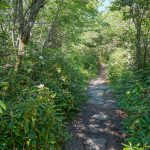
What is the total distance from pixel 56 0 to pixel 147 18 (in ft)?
14.2

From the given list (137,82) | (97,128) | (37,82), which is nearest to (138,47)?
(137,82)

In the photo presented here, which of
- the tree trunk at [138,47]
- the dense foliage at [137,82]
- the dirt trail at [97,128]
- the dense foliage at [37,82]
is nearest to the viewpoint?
the dense foliage at [37,82]

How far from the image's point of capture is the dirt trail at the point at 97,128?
21.0 ft

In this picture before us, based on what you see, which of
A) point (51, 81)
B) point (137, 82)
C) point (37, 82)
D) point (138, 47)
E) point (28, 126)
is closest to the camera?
point (28, 126)

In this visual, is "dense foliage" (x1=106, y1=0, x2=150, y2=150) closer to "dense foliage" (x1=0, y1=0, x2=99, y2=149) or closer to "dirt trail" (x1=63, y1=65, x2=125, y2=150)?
"dirt trail" (x1=63, y1=65, x2=125, y2=150)

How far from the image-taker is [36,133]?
15.5ft

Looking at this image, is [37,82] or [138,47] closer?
[37,82]

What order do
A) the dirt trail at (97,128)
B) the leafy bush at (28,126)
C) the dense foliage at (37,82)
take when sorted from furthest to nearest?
the dirt trail at (97,128) → the dense foliage at (37,82) → the leafy bush at (28,126)

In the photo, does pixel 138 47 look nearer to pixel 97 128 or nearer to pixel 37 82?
pixel 97 128

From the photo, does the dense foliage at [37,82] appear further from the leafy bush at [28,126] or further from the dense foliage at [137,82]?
the dense foliage at [137,82]

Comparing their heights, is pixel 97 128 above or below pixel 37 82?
below

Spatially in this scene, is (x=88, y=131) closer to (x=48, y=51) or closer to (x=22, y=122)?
(x=22, y=122)

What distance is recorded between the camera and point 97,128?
7.31 meters

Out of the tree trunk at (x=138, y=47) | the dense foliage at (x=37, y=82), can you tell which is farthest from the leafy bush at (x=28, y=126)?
the tree trunk at (x=138, y=47)
